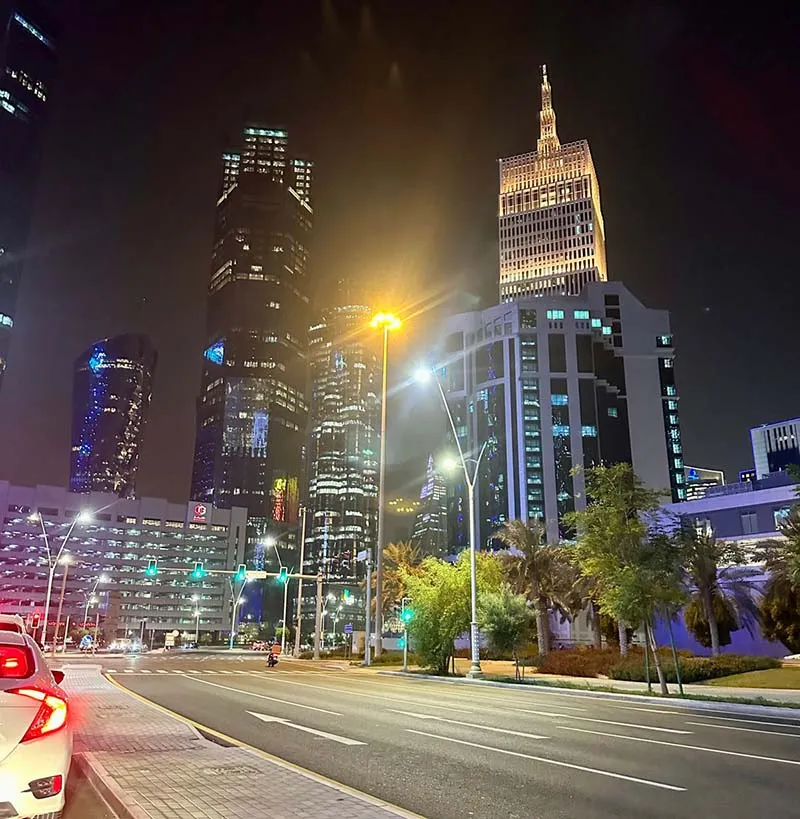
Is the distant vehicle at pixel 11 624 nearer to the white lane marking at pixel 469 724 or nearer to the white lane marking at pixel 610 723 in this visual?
the white lane marking at pixel 469 724

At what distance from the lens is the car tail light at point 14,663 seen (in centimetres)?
583

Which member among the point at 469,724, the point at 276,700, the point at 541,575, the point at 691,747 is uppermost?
the point at 541,575

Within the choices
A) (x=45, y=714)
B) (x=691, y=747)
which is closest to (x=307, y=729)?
(x=691, y=747)

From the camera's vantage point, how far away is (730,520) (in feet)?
200

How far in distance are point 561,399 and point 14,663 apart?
14253 cm

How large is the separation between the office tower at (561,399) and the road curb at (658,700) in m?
105

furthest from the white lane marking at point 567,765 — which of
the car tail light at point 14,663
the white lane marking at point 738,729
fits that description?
the car tail light at point 14,663

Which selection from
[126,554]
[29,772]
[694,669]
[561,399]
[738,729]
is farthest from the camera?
[126,554]

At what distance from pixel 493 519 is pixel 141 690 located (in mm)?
122320

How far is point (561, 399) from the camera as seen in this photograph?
5635 inches

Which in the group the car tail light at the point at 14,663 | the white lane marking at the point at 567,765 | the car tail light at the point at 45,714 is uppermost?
the car tail light at the point at 14,663

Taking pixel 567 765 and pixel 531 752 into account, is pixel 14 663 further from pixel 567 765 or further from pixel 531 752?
pixel 531 752

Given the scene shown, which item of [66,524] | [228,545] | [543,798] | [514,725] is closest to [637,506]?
[514,725]

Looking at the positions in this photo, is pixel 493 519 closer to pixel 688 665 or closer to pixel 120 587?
pixel 120 587
